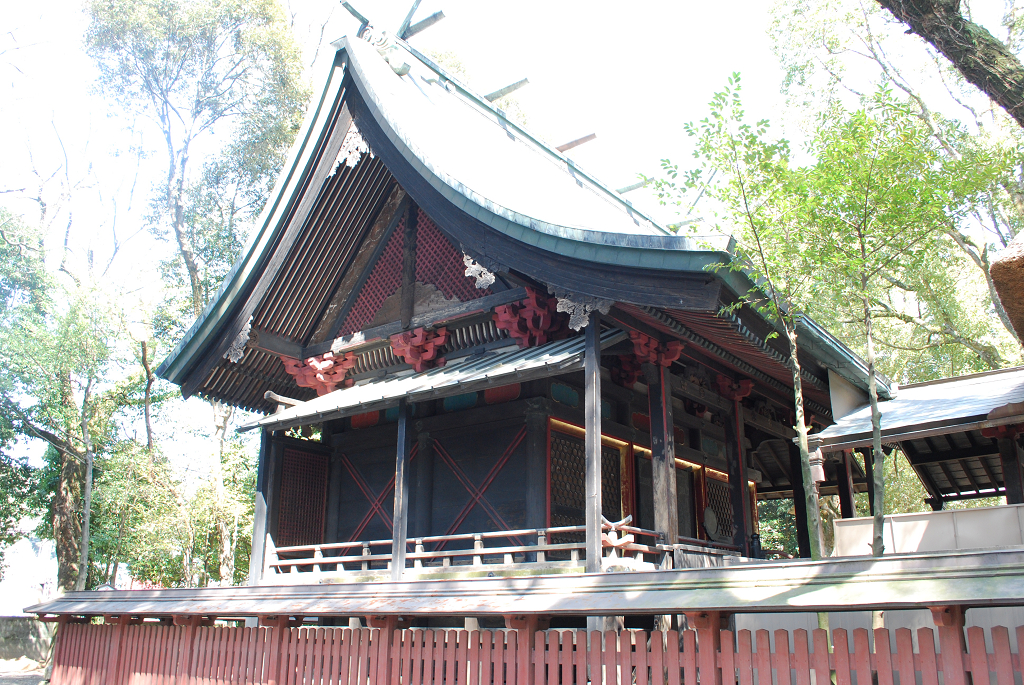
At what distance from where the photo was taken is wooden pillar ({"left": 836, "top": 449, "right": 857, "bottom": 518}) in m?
11.6

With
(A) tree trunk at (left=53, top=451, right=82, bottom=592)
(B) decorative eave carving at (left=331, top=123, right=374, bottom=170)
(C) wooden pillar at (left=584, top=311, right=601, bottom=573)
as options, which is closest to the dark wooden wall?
(C) wooden pillar at (left=584, top=311, right=601, bottom=573)

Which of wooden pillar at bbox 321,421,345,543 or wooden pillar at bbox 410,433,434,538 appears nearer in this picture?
wooden pillar at bbox 410,433,434,538

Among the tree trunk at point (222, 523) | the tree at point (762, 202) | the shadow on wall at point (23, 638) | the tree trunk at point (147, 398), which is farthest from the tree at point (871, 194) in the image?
the shadow on wall at point (23, 638)

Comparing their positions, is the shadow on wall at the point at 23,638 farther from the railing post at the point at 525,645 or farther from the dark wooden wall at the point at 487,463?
the railing post at the point at 525,645

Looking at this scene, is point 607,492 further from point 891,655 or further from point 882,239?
point 891,655

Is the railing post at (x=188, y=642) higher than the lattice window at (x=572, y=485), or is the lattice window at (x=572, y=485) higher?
the lattice window at (x=572, y=485)

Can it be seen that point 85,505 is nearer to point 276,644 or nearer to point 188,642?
point 188,642

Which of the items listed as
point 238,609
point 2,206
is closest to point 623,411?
point 238,609

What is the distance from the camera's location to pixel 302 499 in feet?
36.7

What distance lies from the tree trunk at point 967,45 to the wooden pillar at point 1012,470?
160 inches

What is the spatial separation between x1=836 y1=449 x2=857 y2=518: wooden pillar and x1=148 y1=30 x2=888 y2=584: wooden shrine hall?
77 cm

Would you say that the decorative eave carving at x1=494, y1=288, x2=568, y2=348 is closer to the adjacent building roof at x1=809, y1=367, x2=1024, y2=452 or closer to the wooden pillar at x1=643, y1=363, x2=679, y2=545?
the wooden pillar at x1=643, y1=363, x2=679, y2=545

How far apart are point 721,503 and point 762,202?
6795mm

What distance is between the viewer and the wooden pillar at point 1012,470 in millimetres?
9070
